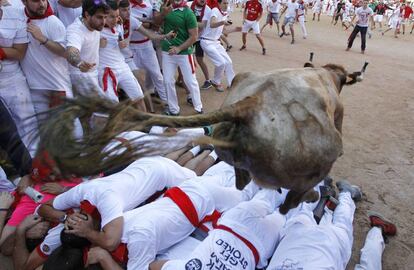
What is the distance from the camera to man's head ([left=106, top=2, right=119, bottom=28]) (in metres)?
4.88

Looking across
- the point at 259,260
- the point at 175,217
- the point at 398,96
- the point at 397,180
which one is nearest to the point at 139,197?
the point at 175,217

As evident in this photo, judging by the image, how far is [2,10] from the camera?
402cm

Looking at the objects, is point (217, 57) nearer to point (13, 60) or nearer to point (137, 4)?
point (137, 4)

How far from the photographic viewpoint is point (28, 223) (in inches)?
137

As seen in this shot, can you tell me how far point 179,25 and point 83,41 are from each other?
1.92m

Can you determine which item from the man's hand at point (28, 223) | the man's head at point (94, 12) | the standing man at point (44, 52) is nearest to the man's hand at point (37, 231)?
the man's hand at point (28, 223)

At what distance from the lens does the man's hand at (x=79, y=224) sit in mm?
3145

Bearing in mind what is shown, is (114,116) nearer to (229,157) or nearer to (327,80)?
(229,157)

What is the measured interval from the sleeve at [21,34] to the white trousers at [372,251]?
406cm

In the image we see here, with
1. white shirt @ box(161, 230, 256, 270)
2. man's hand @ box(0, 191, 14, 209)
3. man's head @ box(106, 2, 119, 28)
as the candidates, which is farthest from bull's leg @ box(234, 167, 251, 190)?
man's head @ box(106, 2, 119, 28)

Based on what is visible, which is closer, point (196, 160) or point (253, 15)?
point (196, 160)

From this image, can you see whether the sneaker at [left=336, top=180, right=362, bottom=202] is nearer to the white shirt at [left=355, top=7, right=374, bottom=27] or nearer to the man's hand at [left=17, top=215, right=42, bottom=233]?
the man's hand at [left=17, top=215, right=42, bottom=233]

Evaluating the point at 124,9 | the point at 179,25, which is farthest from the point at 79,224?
the point at 179,25

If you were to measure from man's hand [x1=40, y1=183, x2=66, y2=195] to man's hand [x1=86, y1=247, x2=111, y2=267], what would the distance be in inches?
39.3
